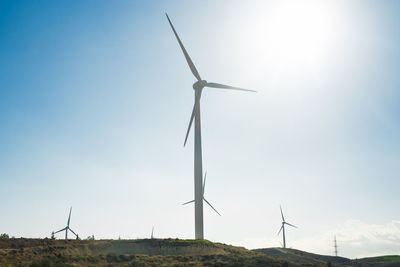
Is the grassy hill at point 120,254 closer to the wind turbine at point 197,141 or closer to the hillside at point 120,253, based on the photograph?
the hillside at point 120,253

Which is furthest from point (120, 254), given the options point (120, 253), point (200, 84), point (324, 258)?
point (324, 258)

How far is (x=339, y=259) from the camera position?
112 meters

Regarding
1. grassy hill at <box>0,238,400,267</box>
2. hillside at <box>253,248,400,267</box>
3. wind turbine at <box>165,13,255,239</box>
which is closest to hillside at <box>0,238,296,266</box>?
grassy hill at <box>0,238,400,267</box>

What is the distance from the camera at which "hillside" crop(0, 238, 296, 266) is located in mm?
49406

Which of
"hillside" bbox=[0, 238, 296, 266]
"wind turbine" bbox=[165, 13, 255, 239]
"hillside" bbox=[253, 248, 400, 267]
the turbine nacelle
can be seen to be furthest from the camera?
"hillside" bbox=[253, 248, 400, 267]

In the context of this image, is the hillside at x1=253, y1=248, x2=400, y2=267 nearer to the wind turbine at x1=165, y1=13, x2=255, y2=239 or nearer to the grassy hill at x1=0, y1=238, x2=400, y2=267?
the wind turbine at x1=165, y1=13, x2=255, y2=239

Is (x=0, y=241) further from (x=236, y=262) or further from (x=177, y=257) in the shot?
(x=236, y=262)

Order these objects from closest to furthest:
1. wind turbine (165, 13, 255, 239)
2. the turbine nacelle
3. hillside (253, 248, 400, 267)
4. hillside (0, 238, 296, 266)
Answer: hillside (0, 238, 296, 266) → wind turbine (165, 13, 255, 239) → the turbine nacelle → hillside (253, 248, 400, 267)

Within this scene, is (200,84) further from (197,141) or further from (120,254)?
(120,254)

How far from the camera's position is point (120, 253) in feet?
192

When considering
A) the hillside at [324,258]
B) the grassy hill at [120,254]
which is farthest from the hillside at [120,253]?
the hillside at [324,258]

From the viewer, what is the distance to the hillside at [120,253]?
49406 millimetres

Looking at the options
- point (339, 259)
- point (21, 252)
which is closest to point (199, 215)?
point (21, 252)

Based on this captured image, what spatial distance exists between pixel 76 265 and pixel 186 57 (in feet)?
177
